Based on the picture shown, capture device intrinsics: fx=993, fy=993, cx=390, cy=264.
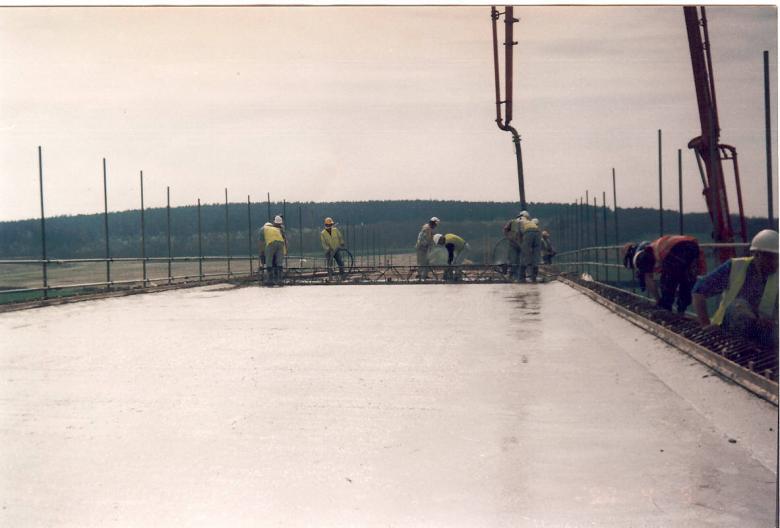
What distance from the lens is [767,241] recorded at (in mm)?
7637

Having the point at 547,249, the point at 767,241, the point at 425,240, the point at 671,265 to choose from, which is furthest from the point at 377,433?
the point at 547,249

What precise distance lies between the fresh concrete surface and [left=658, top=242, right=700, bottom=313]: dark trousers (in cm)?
97

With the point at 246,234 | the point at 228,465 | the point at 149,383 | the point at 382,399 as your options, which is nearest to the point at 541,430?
the point at 382,399

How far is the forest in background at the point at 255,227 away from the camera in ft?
61.1

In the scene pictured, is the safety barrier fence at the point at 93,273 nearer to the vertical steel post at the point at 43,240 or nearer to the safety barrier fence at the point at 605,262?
the vertical steel post at the point at 43,240

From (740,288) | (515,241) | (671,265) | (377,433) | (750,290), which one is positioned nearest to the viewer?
(377,433)

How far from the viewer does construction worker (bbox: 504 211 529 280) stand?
25.3 meters

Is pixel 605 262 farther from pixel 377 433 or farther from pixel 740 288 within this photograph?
pixel 377 433

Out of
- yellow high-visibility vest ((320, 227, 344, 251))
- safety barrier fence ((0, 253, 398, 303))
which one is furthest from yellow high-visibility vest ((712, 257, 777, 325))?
yellow high-visibility vest ((320, 227, 344, 251))

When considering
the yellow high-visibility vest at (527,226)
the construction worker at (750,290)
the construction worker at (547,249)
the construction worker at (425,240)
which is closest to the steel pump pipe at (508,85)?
the yellow high-visibility vest at (527,226)

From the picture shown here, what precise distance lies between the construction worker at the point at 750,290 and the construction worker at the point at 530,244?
1599 cm

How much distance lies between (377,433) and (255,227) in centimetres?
2192

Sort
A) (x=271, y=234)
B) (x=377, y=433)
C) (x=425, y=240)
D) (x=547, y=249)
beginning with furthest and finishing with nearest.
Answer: (x=547, y=249), (x=425, y=240), (x=271, y=234), (x=377, y=433)

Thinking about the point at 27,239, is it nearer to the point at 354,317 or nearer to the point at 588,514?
the point at 354,317
